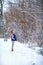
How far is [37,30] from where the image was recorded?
2.51m

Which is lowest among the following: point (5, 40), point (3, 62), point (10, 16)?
point (3, 62)

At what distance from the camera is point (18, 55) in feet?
8.22

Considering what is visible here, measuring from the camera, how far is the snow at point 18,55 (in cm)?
249

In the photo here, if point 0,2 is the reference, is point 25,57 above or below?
below

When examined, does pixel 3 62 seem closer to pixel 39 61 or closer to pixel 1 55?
pixel 1 55

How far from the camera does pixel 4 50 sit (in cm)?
251

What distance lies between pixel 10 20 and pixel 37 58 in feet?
1.19

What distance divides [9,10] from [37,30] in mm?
268

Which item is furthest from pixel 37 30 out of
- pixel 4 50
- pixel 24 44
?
pixel 4 50

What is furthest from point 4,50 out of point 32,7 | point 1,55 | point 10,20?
point 32,7

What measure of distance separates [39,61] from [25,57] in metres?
0.11

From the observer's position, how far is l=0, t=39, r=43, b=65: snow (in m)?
2.49

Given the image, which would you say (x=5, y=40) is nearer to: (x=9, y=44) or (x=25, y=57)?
(x=9, y=44)

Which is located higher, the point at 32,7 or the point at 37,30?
the point at 32,7
